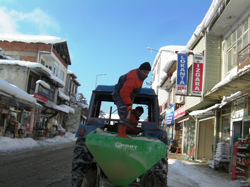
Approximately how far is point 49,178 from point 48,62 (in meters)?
27.1

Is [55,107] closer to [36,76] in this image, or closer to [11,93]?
[36,76]

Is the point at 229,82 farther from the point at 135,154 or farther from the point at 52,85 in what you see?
the point at 52,85

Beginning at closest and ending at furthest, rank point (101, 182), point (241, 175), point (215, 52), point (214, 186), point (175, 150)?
point (101, 182), point (214, 186), point (241, 175), point (215, 52), point (175, 150)

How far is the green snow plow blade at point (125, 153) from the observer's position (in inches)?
114

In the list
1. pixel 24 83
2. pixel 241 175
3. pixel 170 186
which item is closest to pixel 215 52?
pixel 241 175

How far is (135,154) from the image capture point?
9.47ft

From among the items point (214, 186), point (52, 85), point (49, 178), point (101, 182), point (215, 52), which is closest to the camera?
point (101, 182)

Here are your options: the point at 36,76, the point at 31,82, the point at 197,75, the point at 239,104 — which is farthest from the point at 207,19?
the point at 36,76

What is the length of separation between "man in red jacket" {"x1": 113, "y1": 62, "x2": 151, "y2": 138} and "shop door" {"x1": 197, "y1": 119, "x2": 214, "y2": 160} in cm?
1236

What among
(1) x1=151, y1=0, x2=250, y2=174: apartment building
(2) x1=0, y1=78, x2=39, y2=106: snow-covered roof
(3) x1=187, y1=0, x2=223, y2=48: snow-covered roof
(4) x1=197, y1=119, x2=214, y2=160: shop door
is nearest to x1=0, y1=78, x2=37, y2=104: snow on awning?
(2) x1=0, y1=78, x2=39, y2=106: snow-covered roof

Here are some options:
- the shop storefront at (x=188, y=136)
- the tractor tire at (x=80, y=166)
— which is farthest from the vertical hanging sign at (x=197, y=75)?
the tractor tire at (x=80, y=166)

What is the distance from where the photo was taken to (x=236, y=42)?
34.9ft

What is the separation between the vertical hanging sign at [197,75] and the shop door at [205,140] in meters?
3.73

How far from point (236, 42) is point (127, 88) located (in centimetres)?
907
